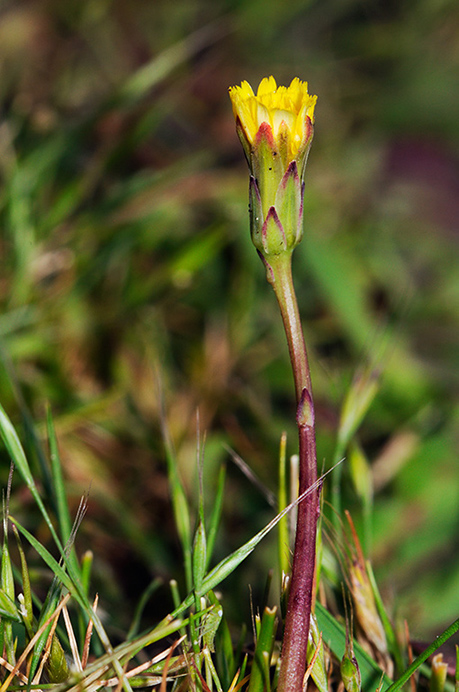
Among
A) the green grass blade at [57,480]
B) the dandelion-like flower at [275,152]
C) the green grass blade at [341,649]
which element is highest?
the dandelion-like flower at [275,152]

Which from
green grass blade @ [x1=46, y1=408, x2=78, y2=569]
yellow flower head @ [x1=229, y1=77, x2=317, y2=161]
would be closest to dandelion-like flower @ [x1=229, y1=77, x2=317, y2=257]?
yellow flower head @ [x1=229, y1=77, x2=317, y2=161]

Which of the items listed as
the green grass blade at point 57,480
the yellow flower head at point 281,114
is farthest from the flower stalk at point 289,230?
the green grass blade at point 57,480

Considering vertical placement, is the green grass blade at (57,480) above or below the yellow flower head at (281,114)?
below

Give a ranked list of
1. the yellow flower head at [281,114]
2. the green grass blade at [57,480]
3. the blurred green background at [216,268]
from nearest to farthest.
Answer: the yellow flower head at [281,114], the green grass blade at [57,480], the blurred green background at [216,268]

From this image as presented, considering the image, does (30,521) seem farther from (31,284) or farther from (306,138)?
(306,138)

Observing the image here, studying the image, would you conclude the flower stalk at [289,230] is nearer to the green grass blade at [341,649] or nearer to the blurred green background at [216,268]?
the green grass blade at [341,649]

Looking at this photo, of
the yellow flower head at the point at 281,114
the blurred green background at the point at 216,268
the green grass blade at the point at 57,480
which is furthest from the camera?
the blurred green background at the point at 216,268

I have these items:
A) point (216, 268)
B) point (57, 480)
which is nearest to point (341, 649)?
point (57, 480)

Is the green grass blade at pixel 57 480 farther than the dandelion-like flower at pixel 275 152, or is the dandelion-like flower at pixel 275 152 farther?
the green grass blade at pixel 57 480

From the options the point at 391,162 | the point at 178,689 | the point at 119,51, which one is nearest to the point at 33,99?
the point at 119,51
